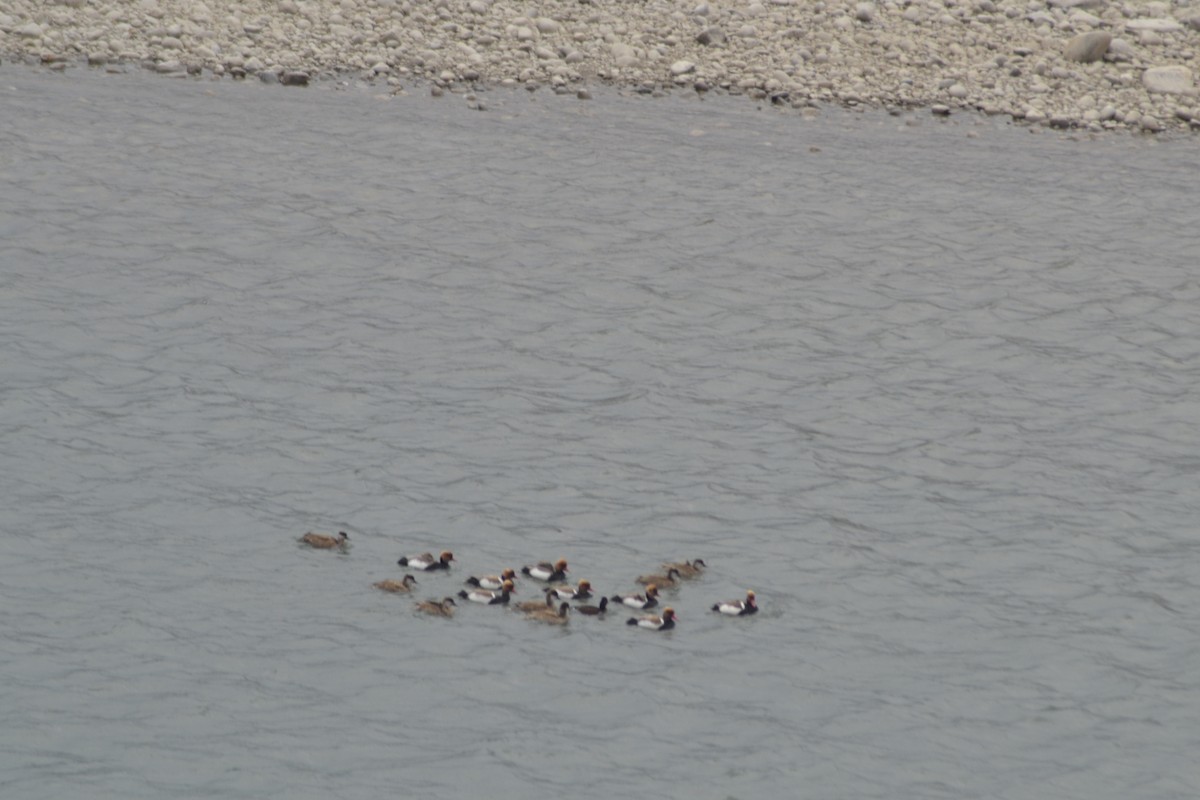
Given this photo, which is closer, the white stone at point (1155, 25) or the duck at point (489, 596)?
the duck at point (489, 596)

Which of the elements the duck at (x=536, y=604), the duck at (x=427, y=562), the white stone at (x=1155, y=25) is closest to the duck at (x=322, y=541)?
the duck at (x=427, y=562)

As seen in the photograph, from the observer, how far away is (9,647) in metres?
→ 16.2

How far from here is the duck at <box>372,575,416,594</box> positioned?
58.6 feet

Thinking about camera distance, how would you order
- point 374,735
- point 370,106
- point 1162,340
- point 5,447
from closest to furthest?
point 374,735
point 5,447
point 1162,340
point 370,106

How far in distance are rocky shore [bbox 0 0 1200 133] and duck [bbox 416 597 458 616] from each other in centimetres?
2347

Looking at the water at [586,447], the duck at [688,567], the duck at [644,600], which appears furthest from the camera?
the duck at [688,567]

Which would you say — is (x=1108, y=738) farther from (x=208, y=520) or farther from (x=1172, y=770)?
(x=208, y=520)

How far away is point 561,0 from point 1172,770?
3224cm

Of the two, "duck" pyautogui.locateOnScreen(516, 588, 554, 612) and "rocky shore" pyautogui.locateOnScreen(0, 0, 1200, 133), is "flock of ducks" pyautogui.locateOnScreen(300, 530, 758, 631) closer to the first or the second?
"duck" pyautogui.locateOnScreen(516, 588, 554, 612)

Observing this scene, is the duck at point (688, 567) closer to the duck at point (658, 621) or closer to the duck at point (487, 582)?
the duck at point (658, 621)

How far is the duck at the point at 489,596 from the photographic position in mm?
17812

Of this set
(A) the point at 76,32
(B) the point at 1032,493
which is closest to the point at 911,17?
(A) the point at 76,32

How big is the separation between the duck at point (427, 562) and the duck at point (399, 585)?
0.34m

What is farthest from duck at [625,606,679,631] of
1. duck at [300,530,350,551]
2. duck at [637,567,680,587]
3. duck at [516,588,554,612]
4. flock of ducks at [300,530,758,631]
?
duck at [300,530,350,551]
